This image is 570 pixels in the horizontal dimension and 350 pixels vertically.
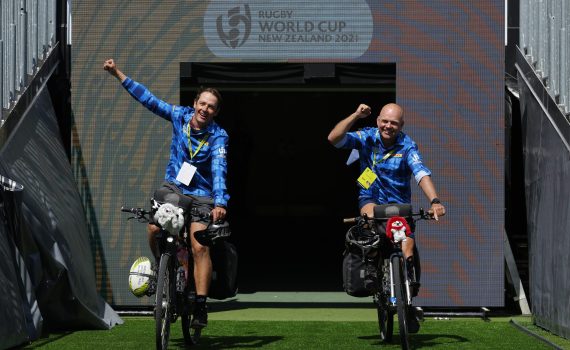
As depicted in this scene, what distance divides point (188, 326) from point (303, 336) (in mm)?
1222

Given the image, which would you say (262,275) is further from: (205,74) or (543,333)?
(543,333)

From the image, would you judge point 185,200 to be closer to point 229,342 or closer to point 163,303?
point 163,303

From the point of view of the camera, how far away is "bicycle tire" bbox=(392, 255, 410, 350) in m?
7.16

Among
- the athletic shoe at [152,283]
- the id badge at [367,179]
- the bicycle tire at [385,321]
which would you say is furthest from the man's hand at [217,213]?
the bicycle tire at [385,321]

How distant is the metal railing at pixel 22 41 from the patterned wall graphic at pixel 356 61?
55 centimetres

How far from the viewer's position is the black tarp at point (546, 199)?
8.57 metres

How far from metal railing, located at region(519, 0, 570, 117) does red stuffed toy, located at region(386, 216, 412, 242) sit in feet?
7.10

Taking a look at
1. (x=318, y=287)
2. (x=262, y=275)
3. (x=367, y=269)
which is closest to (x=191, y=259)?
(x=367, y=269)

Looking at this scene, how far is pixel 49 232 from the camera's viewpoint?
29.0ft

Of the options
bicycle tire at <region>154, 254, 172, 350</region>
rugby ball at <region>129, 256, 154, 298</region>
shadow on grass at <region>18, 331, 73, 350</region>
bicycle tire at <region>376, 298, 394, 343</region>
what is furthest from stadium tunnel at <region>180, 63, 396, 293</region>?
bicycle tire at <region>154, 254, 172, 350</region>

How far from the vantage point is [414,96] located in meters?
10.4

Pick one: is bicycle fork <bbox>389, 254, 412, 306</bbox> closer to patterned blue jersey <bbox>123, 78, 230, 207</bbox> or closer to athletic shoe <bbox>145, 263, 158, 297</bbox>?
patterned blue jersey <bbox>123, 78, 230, 207</bbox>

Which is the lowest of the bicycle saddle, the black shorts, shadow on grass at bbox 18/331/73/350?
shadow on grass at bbox 18/331/73/350

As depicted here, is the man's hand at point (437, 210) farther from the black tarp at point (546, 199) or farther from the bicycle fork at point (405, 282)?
the black tarp at point (546, 199)
